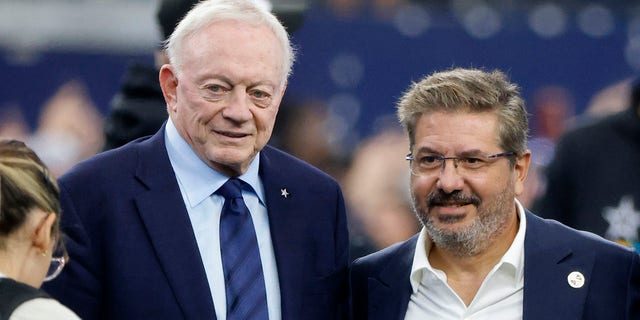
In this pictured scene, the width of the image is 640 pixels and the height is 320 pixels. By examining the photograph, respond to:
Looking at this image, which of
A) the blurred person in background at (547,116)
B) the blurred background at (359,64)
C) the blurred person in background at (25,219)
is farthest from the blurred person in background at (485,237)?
the blurred person in background at (547,116)

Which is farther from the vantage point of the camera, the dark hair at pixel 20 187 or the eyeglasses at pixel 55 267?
the eyeglasses at pixel 55 267

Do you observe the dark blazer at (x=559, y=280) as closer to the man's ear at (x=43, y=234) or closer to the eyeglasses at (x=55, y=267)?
the eyeglasses at (x=55, y=267)

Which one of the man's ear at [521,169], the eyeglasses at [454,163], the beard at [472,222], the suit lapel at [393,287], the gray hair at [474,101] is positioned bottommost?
the suit lapel at [393,287]

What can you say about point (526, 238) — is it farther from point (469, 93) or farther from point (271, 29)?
point (271, 29)

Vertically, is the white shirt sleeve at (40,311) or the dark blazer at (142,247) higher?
the white shirt sleeve at (40,311)

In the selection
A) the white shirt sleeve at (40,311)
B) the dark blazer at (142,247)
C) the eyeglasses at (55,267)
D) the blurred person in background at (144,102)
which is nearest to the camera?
the white shirt sleeve at (40,311)

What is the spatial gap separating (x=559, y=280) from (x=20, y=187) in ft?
4.99

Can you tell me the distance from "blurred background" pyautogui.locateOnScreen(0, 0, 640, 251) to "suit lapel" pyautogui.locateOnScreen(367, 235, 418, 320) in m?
2.90

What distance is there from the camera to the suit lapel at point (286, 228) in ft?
12.8

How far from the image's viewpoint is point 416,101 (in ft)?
13.0

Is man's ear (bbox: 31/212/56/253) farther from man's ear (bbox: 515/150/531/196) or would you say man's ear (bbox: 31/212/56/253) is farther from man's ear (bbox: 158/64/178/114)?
man's ear (bbox: 515/150/531/196)

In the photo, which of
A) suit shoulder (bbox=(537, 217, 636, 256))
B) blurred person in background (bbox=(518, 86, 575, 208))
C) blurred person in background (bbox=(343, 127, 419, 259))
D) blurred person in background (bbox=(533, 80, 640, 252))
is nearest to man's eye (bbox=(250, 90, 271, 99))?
suit shoulder (bbox=(537, 217, 636, 256))

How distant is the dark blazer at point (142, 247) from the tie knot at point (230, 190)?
12 centimetres

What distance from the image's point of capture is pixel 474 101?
12.8ft
